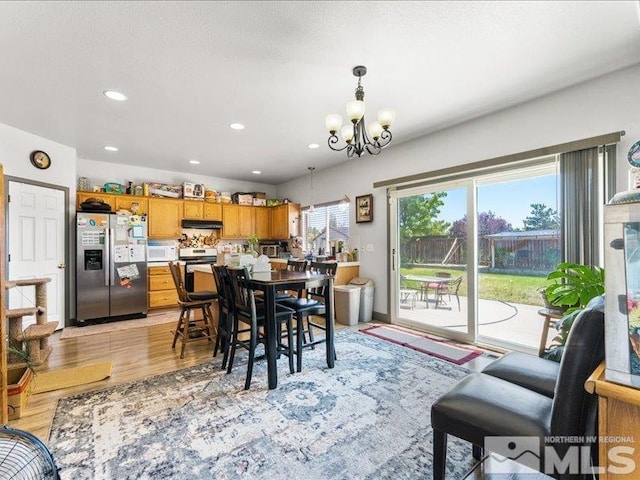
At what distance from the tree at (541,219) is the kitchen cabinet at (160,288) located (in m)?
5.34

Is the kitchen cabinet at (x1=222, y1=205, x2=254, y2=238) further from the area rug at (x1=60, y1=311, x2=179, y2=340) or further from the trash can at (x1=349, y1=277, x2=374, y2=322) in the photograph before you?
the trash can at (x1=349, y1=277, x2=374, y2=322)

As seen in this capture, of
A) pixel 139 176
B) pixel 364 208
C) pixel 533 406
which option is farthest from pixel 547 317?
pixel 139 176

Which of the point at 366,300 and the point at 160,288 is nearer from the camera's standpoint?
the point at 366,300

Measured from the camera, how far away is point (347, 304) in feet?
14.5

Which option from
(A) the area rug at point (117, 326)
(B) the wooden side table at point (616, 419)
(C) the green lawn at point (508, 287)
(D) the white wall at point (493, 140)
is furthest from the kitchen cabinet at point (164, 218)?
(B) the wooden side table at point (616, 419)

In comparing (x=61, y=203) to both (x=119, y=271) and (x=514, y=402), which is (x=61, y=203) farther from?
(x=514, y=402)

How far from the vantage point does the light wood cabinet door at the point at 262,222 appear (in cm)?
673

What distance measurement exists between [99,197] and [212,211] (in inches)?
73.5

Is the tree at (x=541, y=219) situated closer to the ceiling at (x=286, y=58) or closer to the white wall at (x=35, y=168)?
the ceiling at (x=286, y=58)

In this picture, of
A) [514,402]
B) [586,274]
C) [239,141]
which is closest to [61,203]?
[239,141]

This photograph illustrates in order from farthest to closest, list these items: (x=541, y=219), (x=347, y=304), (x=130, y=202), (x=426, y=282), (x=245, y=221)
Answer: (x=245, y=221), (x=130, y=202), (x=347, y=304), (x=426, y=282), (x=541, y=219)

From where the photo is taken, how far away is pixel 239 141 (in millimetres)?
4195

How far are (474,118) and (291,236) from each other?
405 cm

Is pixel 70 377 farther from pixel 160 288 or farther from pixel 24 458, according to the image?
pixel 160 288
